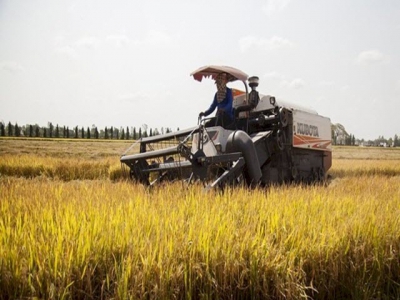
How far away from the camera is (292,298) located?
7.30ft

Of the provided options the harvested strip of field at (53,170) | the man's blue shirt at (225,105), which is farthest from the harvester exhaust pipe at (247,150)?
the harvested strip of field at (53,170)

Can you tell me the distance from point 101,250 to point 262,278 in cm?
109

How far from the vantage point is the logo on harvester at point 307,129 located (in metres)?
8.16

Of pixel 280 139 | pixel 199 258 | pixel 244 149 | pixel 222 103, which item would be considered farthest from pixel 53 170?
pixel 199 258

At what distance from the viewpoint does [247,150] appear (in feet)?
18.1

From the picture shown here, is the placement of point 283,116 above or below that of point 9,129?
below

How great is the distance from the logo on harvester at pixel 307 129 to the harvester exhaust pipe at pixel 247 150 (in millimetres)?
2945

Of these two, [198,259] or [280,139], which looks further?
[280,139]

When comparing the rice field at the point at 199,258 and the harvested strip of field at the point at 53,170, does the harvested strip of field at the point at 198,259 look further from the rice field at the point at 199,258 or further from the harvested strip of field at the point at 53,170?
the harvested strip of field at the point at 53,170

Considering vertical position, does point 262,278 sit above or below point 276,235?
below

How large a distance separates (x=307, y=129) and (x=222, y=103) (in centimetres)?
299

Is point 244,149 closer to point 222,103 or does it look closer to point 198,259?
point 222,103

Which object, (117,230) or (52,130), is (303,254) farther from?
(52,130)

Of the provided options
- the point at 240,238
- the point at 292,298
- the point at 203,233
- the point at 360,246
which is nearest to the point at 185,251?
the point at 203,233
